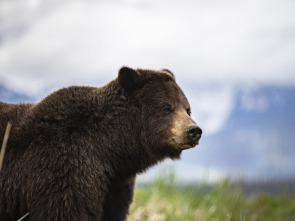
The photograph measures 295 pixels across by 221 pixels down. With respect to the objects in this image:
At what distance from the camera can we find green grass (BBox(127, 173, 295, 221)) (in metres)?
9.26

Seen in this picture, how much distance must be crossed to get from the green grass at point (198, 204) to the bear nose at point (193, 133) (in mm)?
3575

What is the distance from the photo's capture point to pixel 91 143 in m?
5.70

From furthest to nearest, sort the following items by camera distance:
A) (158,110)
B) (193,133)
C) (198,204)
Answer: (198,204)
(158,110)
(193,133)

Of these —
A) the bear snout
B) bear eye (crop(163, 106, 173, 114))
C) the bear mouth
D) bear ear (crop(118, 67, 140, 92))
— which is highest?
bear ear (crop(118, 67, 140, 92))

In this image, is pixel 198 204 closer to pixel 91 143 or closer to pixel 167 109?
pixel 167 109

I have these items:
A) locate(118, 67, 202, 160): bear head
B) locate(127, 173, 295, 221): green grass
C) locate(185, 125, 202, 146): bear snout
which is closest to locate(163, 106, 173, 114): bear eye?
locate(118, 67, 202, 160): bear head

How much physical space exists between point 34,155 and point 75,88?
3.54ft

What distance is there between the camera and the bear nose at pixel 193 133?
5484 mm

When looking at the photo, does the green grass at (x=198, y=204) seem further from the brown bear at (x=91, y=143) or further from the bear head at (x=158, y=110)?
the bear head at (x=158, y=110)

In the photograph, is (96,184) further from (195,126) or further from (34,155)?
(195,126)

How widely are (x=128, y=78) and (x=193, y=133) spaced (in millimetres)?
1170

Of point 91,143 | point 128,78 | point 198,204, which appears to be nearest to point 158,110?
point 128,78

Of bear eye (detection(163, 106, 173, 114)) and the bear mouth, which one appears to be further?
bear eye (detection(163, 106, 173, 114))

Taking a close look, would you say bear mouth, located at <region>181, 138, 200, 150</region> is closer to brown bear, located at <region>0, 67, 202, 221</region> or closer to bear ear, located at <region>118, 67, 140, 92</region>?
brown bear, located at <region>0, 67, 202, 221</region>
